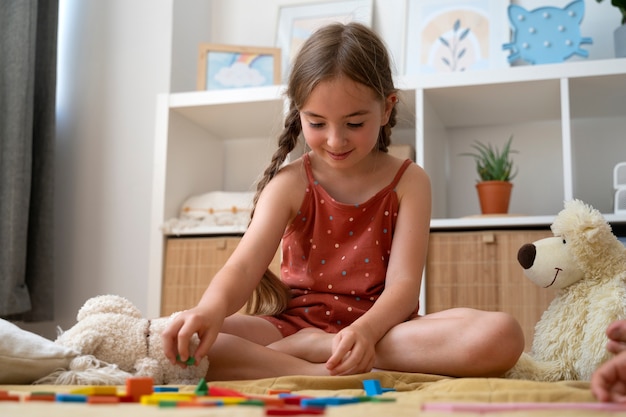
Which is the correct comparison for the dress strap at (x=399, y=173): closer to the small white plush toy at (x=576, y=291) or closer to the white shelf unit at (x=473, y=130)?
the small white plush toy at (x=576, y=291)

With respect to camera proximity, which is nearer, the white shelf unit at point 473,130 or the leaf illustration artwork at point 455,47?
the white shelf unit at point 473,130

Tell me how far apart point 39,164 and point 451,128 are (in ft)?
3.97

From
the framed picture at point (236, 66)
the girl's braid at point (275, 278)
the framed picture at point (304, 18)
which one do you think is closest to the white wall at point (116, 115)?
the framed picture at point (304, 18)

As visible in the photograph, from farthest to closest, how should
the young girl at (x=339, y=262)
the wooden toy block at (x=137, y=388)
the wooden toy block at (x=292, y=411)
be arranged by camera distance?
the young girl at (x=339, y=262), the wooden toy block at (x=137, y=388), the wooden toy block at (x=292, y=411)

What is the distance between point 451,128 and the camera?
2.10 meters

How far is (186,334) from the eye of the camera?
2.94 ft

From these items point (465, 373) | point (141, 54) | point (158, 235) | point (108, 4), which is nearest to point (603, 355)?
point (465, 373)

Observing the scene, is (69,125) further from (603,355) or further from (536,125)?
(603,355)

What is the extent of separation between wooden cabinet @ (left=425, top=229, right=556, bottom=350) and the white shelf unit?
4cm

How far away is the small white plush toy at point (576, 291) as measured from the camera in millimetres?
1113

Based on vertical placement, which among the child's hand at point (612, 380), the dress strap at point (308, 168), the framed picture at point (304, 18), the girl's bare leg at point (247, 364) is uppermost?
the framed picture at point (304, 18)

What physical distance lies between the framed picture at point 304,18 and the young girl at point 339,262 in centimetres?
90

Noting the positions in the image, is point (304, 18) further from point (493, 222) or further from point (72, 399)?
point (72, 399)

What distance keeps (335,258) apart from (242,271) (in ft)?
0.68
